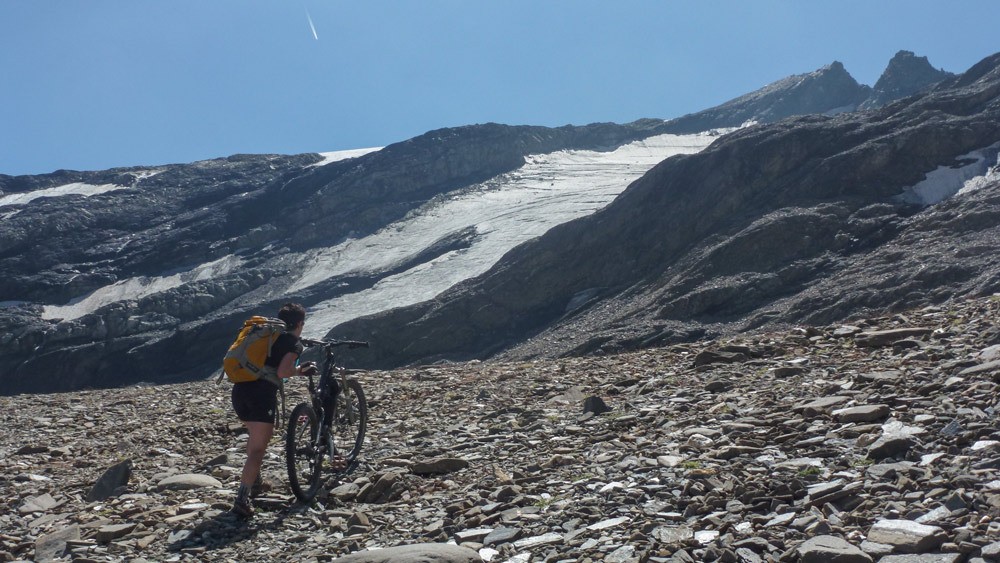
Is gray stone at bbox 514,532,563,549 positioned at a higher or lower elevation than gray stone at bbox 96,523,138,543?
lower

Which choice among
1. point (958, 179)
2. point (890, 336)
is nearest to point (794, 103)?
point (958, 179)

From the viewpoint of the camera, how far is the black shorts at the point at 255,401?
752 cm

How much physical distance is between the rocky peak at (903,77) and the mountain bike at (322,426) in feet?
395

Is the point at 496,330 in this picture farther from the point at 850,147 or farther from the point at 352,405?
the point at 352,405

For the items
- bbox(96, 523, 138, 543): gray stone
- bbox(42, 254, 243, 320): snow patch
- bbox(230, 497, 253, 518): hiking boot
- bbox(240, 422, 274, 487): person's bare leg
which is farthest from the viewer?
bbox(42, 254, 243, 320): snow patch

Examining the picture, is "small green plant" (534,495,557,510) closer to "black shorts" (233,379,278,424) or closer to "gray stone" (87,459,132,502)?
"black shorts" (233,379,278,424)

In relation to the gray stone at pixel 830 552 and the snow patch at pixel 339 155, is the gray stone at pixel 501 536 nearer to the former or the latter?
the gray stone at pixel 830 552

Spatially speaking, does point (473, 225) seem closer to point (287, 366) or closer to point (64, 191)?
point (64, 191)

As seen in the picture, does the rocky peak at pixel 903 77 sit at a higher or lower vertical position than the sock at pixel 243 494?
higher

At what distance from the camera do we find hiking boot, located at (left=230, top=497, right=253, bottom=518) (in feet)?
23.3

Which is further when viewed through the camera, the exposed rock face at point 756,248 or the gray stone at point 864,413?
the exposed rock face at point 756,248

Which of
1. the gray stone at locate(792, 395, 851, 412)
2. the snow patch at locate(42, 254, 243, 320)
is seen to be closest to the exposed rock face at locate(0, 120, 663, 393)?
the snow patch at locate(42, 254, 243, 320)

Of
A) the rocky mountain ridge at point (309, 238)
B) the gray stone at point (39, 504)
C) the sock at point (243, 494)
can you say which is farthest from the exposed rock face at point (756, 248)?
the gray stone at point (39, 504)

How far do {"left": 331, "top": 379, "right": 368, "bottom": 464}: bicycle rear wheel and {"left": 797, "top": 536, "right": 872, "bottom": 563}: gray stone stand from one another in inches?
202
